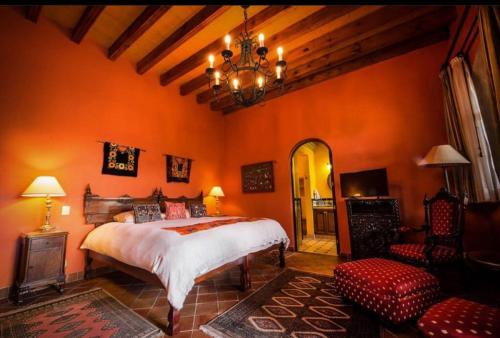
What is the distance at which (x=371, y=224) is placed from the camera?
10.8 feet

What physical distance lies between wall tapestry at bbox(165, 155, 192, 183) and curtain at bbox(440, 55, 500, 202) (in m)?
4.57

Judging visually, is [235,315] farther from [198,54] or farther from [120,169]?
[198,54]

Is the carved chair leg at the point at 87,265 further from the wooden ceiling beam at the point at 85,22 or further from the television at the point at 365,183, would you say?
the television at the point at 365,183

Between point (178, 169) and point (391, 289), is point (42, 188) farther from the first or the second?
point (391, 289)

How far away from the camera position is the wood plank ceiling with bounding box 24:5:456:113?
2867 millimetres

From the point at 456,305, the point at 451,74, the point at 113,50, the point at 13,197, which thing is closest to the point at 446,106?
the point at 451,74

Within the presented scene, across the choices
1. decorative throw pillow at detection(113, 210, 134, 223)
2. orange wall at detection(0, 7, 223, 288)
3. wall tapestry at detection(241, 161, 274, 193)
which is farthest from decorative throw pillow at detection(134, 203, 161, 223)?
wall tapestry at detection(241, 161, 274, 193)

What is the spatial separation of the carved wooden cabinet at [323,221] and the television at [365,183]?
7.34ft

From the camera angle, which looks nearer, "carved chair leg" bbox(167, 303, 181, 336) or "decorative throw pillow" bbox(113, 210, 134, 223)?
"carved chair leg" bbox(167, 303, 181, 336)

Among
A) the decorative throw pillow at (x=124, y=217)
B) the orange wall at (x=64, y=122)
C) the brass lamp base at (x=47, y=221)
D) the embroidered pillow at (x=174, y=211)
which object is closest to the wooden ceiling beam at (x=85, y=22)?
the orange wall at (x=64, y=122)

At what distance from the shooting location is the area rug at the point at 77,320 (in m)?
1.76

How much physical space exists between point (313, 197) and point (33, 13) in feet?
22.6

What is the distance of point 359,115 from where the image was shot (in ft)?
13.0

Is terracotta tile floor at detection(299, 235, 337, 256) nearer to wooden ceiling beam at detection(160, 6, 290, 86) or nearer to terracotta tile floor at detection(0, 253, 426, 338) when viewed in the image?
terracotta tile floor at detection(0, 253, 426, 338)
